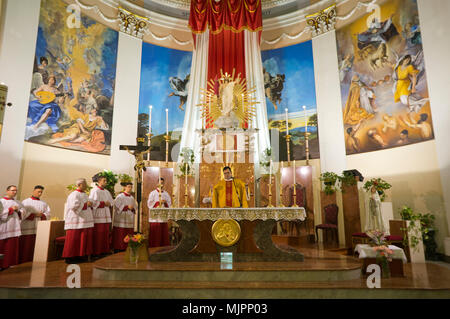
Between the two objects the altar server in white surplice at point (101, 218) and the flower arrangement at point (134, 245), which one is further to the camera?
the altar server in white surplice at point (101, 218)

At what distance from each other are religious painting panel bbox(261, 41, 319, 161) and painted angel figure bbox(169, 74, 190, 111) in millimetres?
3152

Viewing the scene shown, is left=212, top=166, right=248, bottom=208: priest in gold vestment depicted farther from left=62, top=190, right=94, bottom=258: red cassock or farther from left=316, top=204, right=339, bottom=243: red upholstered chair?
left=316, top=204, right=339, bottom=243: red upholstered chair

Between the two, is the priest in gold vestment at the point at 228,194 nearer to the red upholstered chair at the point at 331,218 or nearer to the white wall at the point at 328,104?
the red upholstered chair at the point at 331,218

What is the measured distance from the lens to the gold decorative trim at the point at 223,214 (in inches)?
204

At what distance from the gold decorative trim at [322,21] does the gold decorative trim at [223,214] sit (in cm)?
815

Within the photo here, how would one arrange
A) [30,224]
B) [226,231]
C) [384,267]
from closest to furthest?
[384,267] < [226,231] < [30,224]

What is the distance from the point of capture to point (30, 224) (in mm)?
6465

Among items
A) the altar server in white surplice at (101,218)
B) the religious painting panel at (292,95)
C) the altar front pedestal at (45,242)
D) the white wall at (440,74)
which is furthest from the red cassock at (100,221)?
the white wall at (440,74)

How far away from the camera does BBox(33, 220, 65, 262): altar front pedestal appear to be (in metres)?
6.20

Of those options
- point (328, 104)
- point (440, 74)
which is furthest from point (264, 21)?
point (440, 74)

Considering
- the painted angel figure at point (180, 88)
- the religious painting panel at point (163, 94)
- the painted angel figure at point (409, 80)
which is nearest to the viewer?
the painted angel figure at point (409, 80)

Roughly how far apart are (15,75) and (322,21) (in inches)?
391

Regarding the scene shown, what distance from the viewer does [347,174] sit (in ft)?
27.1

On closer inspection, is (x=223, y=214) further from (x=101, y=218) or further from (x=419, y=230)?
(x=419, y=230)
